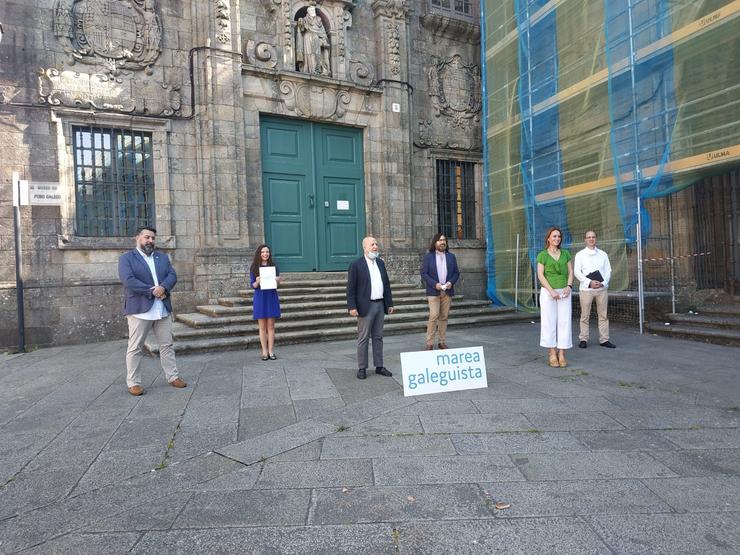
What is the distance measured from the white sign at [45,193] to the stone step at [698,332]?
11.0m

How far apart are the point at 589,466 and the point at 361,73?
413 inches

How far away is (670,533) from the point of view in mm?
2582

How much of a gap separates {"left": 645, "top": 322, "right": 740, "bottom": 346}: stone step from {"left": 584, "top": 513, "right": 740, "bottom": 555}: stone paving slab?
6218mm

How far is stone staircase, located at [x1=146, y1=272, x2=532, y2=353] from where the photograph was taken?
8.34 metres

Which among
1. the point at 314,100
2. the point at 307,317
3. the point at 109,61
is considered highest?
the point at 109,61

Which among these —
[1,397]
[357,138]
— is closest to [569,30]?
[357,138]

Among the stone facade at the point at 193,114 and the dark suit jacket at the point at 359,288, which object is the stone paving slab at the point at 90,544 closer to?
the dark suit jacket at the point at 359,288

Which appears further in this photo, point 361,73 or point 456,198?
point 456,198

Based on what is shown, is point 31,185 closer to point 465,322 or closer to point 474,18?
point 465,322

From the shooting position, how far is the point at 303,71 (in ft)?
36.7

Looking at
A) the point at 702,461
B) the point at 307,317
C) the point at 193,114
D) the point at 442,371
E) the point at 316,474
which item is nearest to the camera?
the point at 316,474

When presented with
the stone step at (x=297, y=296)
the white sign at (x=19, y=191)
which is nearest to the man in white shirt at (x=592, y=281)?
the stone step at (x=297, y=296)

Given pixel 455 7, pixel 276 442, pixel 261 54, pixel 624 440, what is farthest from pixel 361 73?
pixel 624 440

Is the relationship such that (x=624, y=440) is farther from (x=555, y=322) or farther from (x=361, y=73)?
(x=361, y=73)
